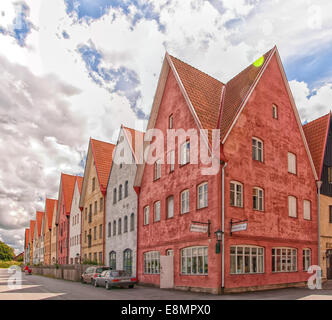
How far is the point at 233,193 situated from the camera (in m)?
22.9

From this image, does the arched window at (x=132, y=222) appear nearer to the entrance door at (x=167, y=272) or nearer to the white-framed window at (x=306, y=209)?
the entrance door at (x=167, y=272)

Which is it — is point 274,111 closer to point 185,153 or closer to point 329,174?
point 185,153

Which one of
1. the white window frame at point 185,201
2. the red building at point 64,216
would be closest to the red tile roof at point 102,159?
the red building at point 64,216

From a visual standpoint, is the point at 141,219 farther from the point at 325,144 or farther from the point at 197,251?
the point at 325,144

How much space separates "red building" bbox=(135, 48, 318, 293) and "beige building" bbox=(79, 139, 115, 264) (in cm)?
1114

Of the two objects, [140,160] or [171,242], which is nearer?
[171,242]

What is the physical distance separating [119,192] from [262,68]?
17.0 metres

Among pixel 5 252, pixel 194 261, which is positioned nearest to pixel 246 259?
pixel 194 261

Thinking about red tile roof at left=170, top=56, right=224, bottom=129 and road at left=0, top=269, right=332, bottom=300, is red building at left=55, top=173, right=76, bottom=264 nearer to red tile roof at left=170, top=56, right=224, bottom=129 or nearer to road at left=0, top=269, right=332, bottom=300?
road at left=0, top=269, right=332, bottom=300

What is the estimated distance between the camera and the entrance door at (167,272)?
25.4 metres
